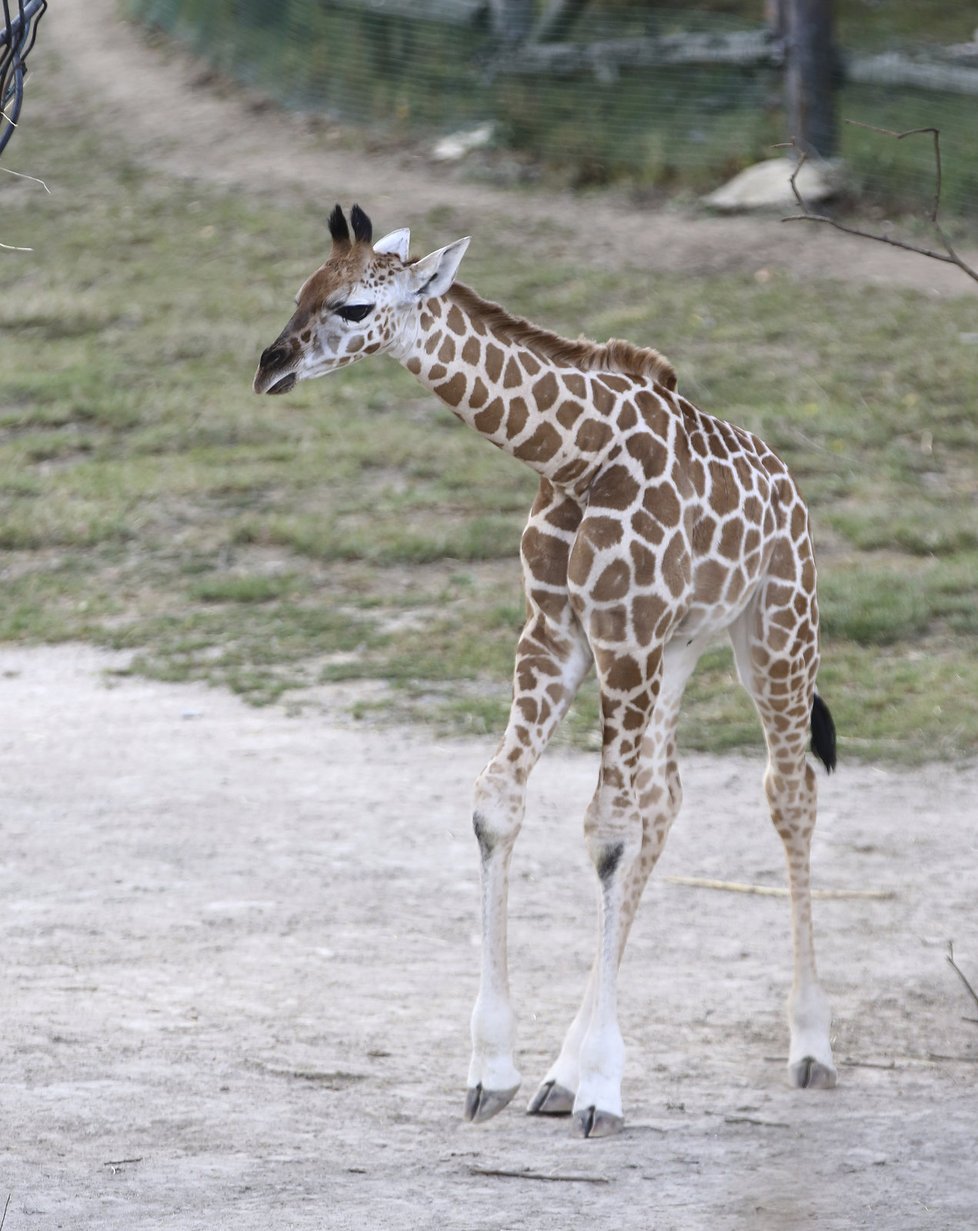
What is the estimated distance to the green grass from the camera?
8.67 metres

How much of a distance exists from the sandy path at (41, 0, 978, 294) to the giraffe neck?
9.96m

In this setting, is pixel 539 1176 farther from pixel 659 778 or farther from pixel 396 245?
pixel 396 245

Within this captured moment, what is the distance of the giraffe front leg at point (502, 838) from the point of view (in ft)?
15.1

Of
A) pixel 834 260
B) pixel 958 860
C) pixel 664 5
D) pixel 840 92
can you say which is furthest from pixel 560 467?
pixel 664 5

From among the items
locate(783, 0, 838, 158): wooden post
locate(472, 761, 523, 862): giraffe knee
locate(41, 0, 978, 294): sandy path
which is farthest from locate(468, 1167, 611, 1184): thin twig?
locate(783, 0, 838, 158): wooden post

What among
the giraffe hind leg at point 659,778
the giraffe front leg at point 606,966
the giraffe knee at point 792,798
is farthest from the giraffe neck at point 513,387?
the giraffe knee at point 792,798

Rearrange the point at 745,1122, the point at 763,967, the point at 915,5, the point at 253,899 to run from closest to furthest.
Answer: the point at 745,1122, the point at 763,967, the point at 253,899, the point at 915,5

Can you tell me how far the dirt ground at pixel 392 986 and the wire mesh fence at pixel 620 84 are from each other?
874 cm

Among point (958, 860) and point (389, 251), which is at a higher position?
point (389, 251)

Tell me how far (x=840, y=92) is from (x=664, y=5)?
5.02 m

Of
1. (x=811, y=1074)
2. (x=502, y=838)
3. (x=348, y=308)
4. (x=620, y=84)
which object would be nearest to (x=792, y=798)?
(x=811, y=1074)

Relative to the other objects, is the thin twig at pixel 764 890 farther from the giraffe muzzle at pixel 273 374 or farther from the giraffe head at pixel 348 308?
the giraffe muzzle at pixel 273 374

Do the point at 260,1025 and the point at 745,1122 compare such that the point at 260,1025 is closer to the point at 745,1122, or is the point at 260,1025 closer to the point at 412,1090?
the point at 412,1090

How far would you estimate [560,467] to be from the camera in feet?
15.3
